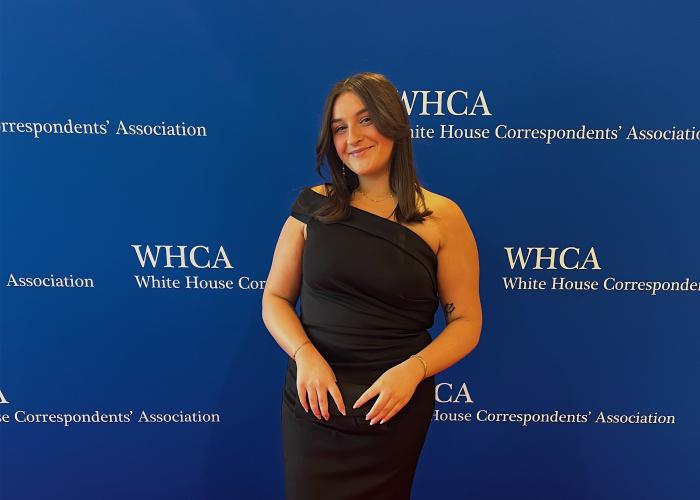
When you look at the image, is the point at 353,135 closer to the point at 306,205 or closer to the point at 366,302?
the point at 306,205

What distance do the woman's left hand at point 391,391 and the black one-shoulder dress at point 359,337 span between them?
0.12 feet

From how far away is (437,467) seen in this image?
85.0 inches

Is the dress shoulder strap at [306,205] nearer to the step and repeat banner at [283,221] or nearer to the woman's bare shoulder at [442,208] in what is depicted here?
the woman's bare shoulder at [442,208]

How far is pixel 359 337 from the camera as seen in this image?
1.27 metres

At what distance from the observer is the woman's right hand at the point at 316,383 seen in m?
1.22

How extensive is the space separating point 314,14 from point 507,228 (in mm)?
1048

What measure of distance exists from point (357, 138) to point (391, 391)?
607mm

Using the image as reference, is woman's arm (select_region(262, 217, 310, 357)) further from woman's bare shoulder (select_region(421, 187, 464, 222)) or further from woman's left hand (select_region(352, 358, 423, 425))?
woman's bare shoulder (select_region(421, 187, 464, 222))

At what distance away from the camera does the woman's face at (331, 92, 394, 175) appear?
1.19m

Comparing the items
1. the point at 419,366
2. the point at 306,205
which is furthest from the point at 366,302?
the point at 306,205

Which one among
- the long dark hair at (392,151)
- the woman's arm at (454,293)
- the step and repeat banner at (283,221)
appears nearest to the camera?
the long dark hair at (392,151)

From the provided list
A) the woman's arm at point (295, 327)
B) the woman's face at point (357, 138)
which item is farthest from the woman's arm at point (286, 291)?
the woman's face at point (357, 138)

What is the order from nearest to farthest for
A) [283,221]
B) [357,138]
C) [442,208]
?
1. [357,138]
2. [442,208]
3. [283,221]

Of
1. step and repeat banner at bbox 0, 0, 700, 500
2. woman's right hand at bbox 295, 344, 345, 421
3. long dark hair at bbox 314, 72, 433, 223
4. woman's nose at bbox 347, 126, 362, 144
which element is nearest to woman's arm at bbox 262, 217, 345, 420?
woman's right hand at bbox 295, 344, 345, 421
